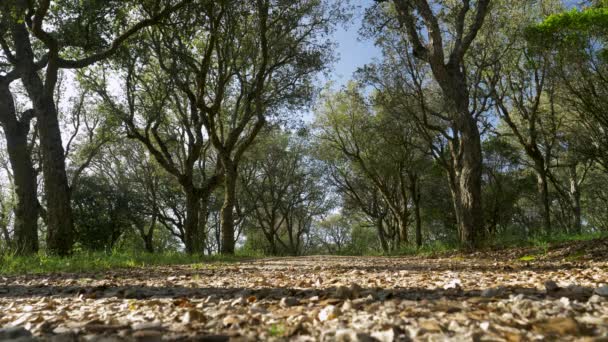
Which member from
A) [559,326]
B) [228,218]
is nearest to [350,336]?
[559,326]

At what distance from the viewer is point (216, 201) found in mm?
44219

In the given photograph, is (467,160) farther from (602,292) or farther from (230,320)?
(230,320)

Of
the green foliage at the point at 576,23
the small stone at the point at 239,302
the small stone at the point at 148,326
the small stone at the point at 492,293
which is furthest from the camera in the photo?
the green foliage at the point at 576,23

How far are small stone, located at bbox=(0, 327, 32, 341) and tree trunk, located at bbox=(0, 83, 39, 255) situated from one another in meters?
12.9

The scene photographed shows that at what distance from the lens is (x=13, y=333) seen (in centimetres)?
247

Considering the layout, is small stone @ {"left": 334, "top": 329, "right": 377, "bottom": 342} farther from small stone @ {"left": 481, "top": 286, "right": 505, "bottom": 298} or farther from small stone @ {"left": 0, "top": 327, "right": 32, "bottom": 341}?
small stone @ {"left": 0, "top": 327, "right": 32, "bottom": 341}

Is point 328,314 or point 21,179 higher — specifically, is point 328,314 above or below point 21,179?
below

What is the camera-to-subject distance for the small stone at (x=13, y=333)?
95.0 inches

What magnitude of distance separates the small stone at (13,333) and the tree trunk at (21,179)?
12.9 m

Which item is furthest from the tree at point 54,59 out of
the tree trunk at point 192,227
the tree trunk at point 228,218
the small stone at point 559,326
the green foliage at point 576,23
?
the green foliage at point 576,23

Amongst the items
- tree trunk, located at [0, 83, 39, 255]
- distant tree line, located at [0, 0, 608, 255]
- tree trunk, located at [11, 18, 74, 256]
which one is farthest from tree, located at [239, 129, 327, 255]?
tree trunk, located at [11, 18, 74, 256]

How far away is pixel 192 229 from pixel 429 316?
64.7 feet

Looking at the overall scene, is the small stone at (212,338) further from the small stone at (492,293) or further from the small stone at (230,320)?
the small stone at (492,293)

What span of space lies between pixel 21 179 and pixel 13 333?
1557 centimetres
